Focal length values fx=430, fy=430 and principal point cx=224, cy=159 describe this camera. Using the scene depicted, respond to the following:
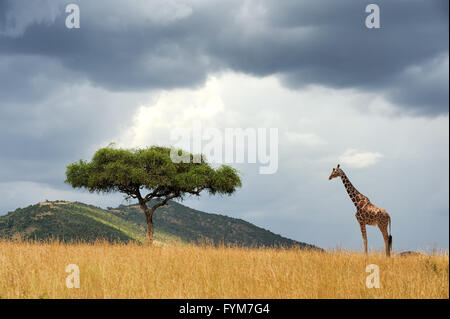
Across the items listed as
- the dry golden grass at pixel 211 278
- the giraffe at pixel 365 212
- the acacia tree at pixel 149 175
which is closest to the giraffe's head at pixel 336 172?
the giraffe at pixel 365 212

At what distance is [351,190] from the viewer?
64.7ft

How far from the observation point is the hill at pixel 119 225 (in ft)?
140

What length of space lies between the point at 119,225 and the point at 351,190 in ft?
135

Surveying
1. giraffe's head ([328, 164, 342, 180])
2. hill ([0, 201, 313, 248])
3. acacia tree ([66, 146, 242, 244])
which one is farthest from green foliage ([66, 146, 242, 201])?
giraffe's head ([328, 164, 342, 180])

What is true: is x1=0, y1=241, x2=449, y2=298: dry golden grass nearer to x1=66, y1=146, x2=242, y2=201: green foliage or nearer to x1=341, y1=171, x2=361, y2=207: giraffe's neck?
x1=341, y1=171, x2=361, y2=207: giraffe's neck

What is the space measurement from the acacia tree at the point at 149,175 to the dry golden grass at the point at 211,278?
1593 cm

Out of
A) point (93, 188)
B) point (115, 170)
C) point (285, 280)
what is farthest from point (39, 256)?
point (93, 188)

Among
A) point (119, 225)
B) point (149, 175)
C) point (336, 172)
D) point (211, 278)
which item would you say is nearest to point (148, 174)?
point (149, 175)

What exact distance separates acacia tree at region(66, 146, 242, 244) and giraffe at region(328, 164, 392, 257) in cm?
1491

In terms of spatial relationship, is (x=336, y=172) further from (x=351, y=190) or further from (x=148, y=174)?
(x=148, y=174)

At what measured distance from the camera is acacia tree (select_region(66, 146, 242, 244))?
32.3m
